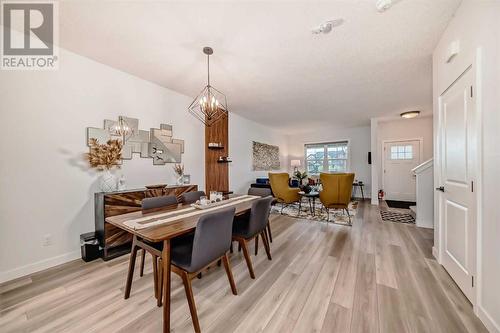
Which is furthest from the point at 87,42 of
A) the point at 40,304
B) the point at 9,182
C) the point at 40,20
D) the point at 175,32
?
the point at 40,304

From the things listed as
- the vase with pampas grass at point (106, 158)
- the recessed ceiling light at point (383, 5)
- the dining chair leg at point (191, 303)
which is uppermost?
the recessed ceiling light at point (383, 5)

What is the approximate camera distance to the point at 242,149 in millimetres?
5578

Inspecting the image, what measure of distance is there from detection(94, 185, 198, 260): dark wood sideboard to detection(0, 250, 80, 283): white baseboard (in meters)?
0.35

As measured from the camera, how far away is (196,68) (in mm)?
2756

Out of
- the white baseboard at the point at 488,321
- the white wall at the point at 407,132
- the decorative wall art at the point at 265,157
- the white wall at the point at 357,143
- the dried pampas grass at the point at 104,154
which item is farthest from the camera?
the white wall at the point at 357,143

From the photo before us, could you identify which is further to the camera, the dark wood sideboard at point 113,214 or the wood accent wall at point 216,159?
the wood accent wall at point 216,159

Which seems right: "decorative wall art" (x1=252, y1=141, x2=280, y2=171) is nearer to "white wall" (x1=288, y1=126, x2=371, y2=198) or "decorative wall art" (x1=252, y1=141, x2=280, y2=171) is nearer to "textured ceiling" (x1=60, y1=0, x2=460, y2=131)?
"white wall" (x1=288, y1=126, x2=371, y2=198)

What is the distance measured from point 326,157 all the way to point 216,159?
16.2ft

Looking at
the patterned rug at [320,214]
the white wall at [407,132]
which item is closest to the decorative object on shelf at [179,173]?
the patterned rug at [320,214]

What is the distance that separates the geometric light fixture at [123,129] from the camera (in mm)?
2691

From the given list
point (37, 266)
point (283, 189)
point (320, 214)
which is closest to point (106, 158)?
point (37, 266)

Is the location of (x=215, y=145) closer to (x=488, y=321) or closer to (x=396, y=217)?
(x=488, y=321)

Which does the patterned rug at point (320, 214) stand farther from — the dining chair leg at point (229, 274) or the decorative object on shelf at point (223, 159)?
the dining chair leg at point (229, 274)

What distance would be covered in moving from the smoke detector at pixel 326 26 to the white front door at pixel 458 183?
4.00 feet
